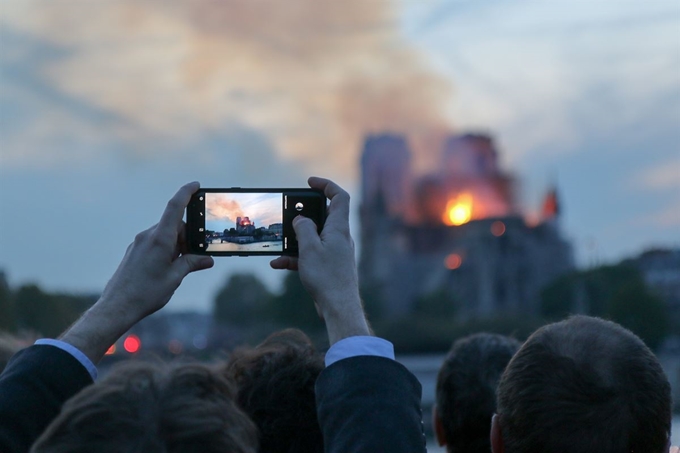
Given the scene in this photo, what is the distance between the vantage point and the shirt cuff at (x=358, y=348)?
331cm

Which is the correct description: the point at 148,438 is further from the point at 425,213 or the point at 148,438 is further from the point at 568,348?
the point at 425,213

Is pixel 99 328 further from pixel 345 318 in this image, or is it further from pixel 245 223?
pixel 345 318

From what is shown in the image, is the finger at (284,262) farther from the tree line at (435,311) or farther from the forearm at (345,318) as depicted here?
the tree line at (435,311)

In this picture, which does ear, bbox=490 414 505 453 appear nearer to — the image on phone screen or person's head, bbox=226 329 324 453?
person's head, bbox=226 329 324 453

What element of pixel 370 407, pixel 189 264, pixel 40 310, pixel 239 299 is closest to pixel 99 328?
pixel 189 264

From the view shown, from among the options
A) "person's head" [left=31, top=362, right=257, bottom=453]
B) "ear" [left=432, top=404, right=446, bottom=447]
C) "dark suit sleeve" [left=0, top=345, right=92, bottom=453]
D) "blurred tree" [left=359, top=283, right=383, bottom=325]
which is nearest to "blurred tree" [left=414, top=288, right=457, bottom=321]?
"blurred tree" [left=359, top=283, right=383, bottom=325]

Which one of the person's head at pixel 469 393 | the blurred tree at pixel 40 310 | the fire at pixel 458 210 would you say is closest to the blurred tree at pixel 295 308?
the blurred tree at pixel 40 310

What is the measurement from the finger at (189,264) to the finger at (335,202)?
0.55 metres

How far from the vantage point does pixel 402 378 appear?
3.25 meters

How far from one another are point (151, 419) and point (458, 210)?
13890 centimetres

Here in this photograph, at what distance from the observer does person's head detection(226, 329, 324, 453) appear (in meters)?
4.26

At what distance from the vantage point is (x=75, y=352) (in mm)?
3572

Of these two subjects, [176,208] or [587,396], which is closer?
[587,396]

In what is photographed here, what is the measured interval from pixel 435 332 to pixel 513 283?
3574 centimetres
